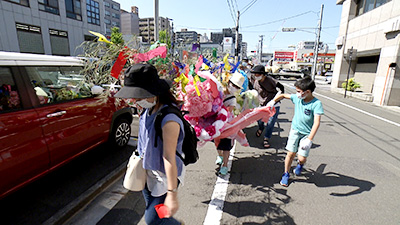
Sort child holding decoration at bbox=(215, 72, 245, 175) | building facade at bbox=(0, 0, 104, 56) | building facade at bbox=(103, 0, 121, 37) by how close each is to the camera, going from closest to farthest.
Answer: child holding decoration at bbox=(215, 72, 245, 175) < building facade at bbox=(0, 0, 104, 56) < building facade at bbox=(103, 0, 121, 37)

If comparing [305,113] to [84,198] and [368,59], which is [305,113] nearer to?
[84,198]

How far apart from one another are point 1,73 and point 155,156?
2.19m

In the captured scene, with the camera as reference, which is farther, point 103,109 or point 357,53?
point 357,53

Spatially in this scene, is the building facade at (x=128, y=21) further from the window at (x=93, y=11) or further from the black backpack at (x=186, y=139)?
the black backpack at (x=186, y=139)

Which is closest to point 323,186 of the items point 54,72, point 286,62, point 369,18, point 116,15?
point 54,72

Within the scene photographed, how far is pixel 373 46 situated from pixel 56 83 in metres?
16.2

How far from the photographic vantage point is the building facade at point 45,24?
1546cm

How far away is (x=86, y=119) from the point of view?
3318mm

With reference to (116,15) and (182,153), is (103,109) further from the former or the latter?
(116,15)

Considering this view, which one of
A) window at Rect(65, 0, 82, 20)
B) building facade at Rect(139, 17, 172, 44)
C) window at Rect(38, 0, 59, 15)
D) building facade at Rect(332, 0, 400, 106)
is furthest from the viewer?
window at Rect(65, 0, 82, 20)

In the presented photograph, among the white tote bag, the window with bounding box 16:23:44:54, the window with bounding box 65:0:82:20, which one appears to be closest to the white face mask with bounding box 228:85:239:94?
the white tote bag

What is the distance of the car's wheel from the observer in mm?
4199

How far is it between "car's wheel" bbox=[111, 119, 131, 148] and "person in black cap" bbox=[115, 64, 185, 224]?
2.63 metres

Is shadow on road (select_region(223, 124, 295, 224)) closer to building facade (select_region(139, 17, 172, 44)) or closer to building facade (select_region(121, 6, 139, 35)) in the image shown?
building facade (select_region(139, 17, 172, 44))
